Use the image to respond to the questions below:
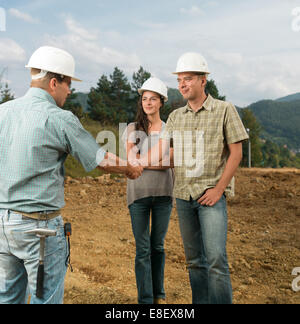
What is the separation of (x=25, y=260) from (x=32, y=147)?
0.69 meters

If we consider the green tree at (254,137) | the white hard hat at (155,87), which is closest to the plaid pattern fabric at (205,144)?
the white hard hat at (155,87)

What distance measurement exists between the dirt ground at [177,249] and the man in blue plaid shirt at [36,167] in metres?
1.94

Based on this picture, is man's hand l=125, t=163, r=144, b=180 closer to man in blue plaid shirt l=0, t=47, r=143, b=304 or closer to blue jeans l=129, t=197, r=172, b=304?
blue jeans l=129, t=197, r=172, b=304

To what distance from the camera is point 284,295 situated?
437cm

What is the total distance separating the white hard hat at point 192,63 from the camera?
292 centimetres

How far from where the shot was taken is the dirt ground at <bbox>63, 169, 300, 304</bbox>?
4.34 metres

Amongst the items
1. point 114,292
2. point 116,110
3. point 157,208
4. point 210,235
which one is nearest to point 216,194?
point 210,235

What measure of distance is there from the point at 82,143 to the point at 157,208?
4.24ft

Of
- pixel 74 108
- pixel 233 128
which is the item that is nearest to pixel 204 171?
pixel 233 128

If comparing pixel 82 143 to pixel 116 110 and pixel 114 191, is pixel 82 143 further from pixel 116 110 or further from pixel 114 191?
pixel 116 110


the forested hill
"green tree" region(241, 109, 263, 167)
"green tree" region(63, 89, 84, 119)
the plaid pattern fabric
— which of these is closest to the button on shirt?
the plaid pattern fabric

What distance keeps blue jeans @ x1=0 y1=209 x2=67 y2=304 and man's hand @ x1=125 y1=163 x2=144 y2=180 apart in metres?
0.77

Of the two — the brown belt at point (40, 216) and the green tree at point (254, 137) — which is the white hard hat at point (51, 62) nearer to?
the brown belt at point (40, 216)

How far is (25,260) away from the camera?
2.21 m
